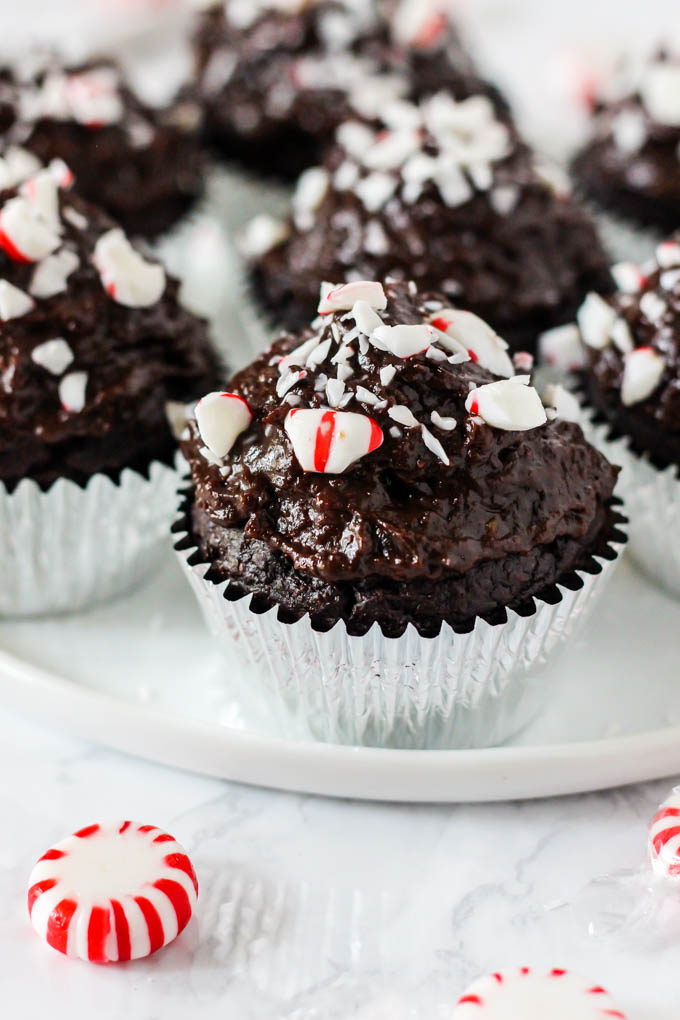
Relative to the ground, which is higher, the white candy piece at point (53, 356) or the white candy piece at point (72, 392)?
the white candy piece at point (53, 356)

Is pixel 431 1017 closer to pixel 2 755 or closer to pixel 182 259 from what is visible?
pixel 2 755

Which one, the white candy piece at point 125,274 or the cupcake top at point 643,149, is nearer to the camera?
the white candy piece at point 125,274

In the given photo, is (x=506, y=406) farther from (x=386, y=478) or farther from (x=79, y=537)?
(x=79, y=537)

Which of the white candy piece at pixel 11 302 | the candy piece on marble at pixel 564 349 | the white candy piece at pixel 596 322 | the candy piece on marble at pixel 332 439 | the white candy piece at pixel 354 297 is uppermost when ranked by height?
the white candy piece at pixel 354 297

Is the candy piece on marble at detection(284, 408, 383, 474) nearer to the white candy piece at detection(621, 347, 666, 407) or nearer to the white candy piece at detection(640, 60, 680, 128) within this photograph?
the white candy piece at detection(621, 347, 666, 407)

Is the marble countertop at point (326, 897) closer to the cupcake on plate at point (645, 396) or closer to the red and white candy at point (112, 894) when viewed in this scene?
the red and white candy at point (112, 894)

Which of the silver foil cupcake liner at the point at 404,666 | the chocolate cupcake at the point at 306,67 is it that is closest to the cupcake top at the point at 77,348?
the silver foil cupcake liner at the point at 404,666

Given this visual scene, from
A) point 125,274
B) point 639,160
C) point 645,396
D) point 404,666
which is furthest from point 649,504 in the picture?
point 639,160
